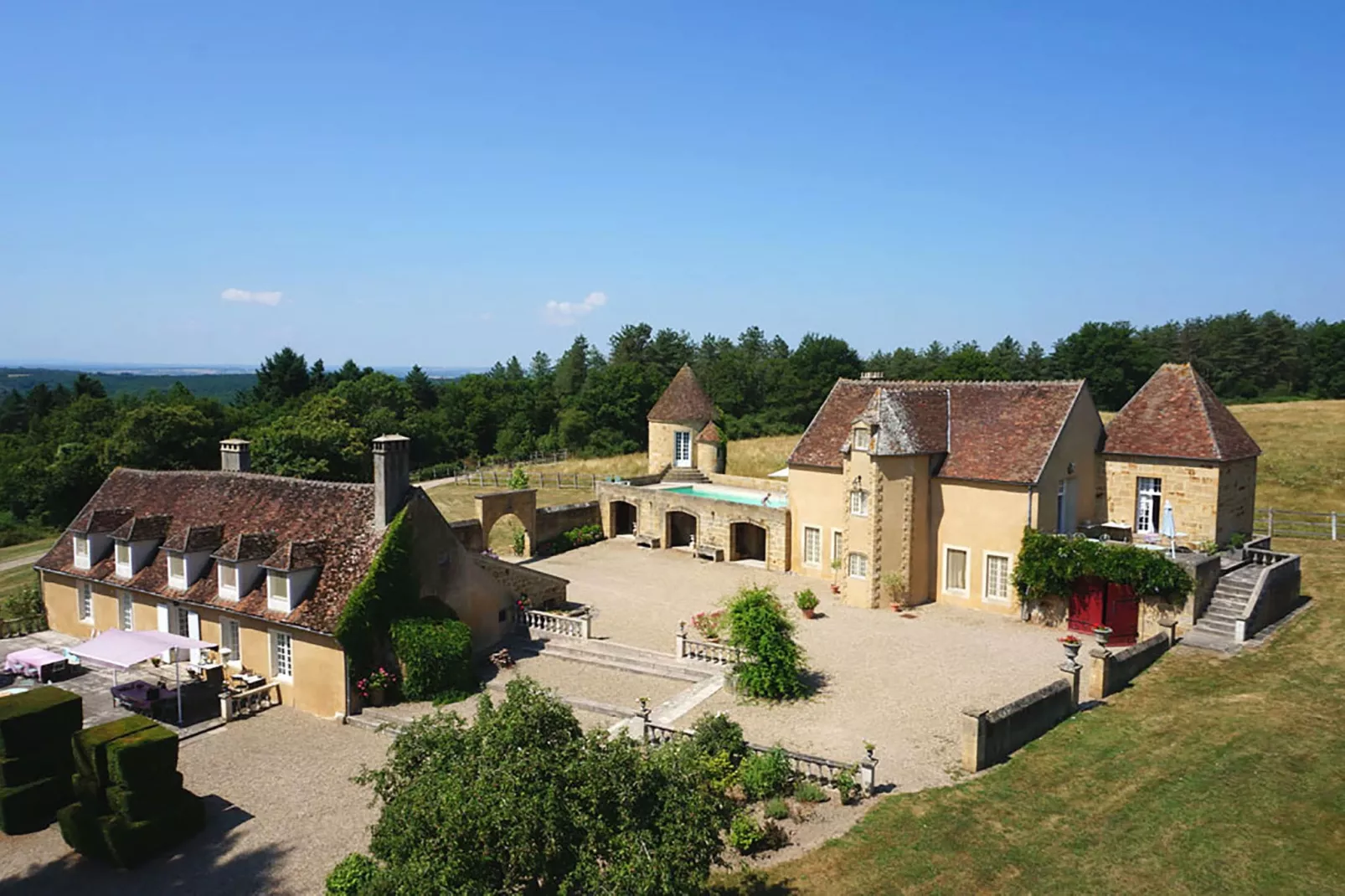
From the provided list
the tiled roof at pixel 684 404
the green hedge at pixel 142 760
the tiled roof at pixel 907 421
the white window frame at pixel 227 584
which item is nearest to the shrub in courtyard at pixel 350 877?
the green hedge at pixel 142 760

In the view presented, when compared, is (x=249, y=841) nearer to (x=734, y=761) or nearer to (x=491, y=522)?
(x=734, y=761)

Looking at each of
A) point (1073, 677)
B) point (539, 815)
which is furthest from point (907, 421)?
point (539, 815)

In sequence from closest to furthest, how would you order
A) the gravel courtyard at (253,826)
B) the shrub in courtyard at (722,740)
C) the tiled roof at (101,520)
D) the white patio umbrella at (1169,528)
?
the gravel courtyard at (253,826) → the shrub in courtyard at (722,740) → the white patio umbrella at (1169,528) → the tiled roof at (101,520)

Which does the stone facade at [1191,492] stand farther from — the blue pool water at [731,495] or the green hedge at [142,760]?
the green hedge at [142,760]

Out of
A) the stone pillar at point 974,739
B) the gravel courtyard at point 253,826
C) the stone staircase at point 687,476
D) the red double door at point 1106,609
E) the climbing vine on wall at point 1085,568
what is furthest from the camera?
the stone staircase at point 687,476

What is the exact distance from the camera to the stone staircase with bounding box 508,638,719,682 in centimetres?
2480

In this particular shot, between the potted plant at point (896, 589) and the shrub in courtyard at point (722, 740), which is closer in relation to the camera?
the shrub in courtyard at point (722, 740)

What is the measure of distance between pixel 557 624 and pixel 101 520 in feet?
51.0

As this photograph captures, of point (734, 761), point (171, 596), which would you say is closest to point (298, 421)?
point (171, 596)

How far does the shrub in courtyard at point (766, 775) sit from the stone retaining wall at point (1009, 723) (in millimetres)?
3927

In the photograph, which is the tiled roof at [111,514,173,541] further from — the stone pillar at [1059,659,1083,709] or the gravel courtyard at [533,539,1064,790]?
the stone pillar at [1059,659,1083,709]

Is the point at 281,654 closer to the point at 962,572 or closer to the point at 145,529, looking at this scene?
the point at 145,529

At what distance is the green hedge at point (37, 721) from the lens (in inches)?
683

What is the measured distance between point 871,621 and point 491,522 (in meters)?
17.5
